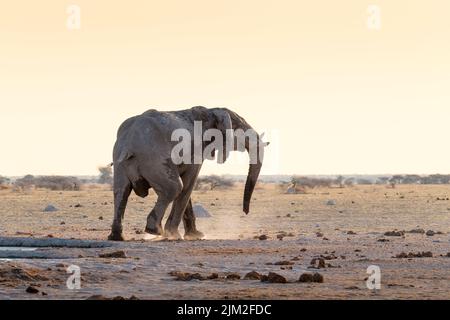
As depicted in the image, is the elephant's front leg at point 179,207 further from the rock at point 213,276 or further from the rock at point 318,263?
the rock at point 213,276

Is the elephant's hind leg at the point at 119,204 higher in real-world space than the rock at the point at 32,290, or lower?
higher

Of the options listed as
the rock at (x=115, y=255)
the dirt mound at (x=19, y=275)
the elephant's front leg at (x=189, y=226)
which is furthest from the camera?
the elephant's front leg at (x=189, y=226)

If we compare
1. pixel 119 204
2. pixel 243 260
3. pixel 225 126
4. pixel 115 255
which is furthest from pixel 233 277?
pixel 225 126

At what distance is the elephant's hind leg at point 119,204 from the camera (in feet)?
86.5

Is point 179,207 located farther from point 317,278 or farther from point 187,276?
point 317,278

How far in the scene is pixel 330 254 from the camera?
75.1 feet

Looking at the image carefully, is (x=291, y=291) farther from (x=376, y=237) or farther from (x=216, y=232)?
(x=216, y=232)

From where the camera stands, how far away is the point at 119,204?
26609 millimetres

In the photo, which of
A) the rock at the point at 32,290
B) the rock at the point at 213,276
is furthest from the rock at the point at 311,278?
the rock at the point at 32,290

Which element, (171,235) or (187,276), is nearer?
(187,276)

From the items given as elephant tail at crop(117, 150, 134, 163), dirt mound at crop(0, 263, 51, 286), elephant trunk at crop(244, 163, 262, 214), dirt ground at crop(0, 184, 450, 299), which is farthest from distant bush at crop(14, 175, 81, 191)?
dirt mound at crop(0, 263, 51, 286)

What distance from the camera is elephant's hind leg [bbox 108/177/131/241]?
1038 inches
